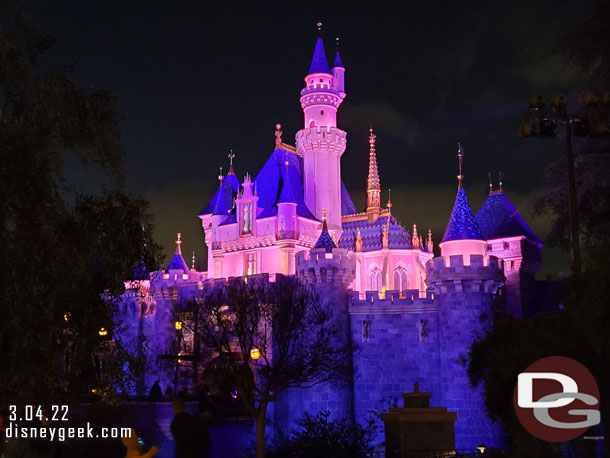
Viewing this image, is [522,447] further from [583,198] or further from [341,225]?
[341,225]

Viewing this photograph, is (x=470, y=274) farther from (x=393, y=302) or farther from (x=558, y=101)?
(x=558, y=101)

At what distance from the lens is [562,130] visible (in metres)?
19.3

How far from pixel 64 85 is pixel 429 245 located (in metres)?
40.1

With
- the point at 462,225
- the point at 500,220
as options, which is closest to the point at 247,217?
the point at 500,220

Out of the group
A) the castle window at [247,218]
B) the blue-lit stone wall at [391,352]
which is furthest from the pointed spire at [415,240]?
the blue-lit stone wall at [391,352]

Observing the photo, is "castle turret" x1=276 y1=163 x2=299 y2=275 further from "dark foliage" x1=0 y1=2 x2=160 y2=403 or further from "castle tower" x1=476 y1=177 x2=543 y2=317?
"dark foliage" x1=0 y1=2 x2=160 y2=403

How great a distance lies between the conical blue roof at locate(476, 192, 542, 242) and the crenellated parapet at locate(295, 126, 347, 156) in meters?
11.0

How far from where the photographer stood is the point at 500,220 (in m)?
42.9

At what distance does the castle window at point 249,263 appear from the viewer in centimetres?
4845

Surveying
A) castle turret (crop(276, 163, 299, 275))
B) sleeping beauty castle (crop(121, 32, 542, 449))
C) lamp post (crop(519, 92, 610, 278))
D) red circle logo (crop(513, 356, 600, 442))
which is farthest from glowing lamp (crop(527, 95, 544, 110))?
castle turret (crop(276, 163, 299, 275))

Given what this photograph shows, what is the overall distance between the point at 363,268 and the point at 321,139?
891 centimetres

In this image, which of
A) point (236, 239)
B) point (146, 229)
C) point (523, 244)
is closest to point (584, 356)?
point (146, 229)

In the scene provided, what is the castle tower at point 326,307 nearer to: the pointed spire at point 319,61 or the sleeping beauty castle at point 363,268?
the sleeping beauty castle at point 363,268

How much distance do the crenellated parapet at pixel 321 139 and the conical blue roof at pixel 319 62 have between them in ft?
13.4
